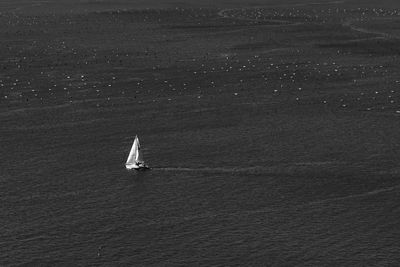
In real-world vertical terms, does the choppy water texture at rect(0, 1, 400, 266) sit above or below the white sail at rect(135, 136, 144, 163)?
below

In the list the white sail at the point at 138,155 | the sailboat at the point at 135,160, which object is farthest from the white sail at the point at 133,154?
the white sail at the point at 138,155

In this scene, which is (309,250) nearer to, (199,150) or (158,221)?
(158,221)

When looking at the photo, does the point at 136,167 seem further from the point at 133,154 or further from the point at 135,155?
the point at 133,154

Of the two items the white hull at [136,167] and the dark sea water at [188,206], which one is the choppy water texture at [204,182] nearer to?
the dark sea water at [188,206]

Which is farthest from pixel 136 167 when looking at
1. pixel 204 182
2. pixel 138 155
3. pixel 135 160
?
pixel 204 182

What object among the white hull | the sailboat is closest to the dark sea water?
the white hull

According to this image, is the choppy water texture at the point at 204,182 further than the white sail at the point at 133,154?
No

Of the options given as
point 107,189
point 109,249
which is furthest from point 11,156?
point 109,249

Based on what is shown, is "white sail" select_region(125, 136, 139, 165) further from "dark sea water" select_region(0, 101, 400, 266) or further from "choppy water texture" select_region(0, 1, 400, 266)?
"dark sea water" select_region(0, 101, 400, 266)
